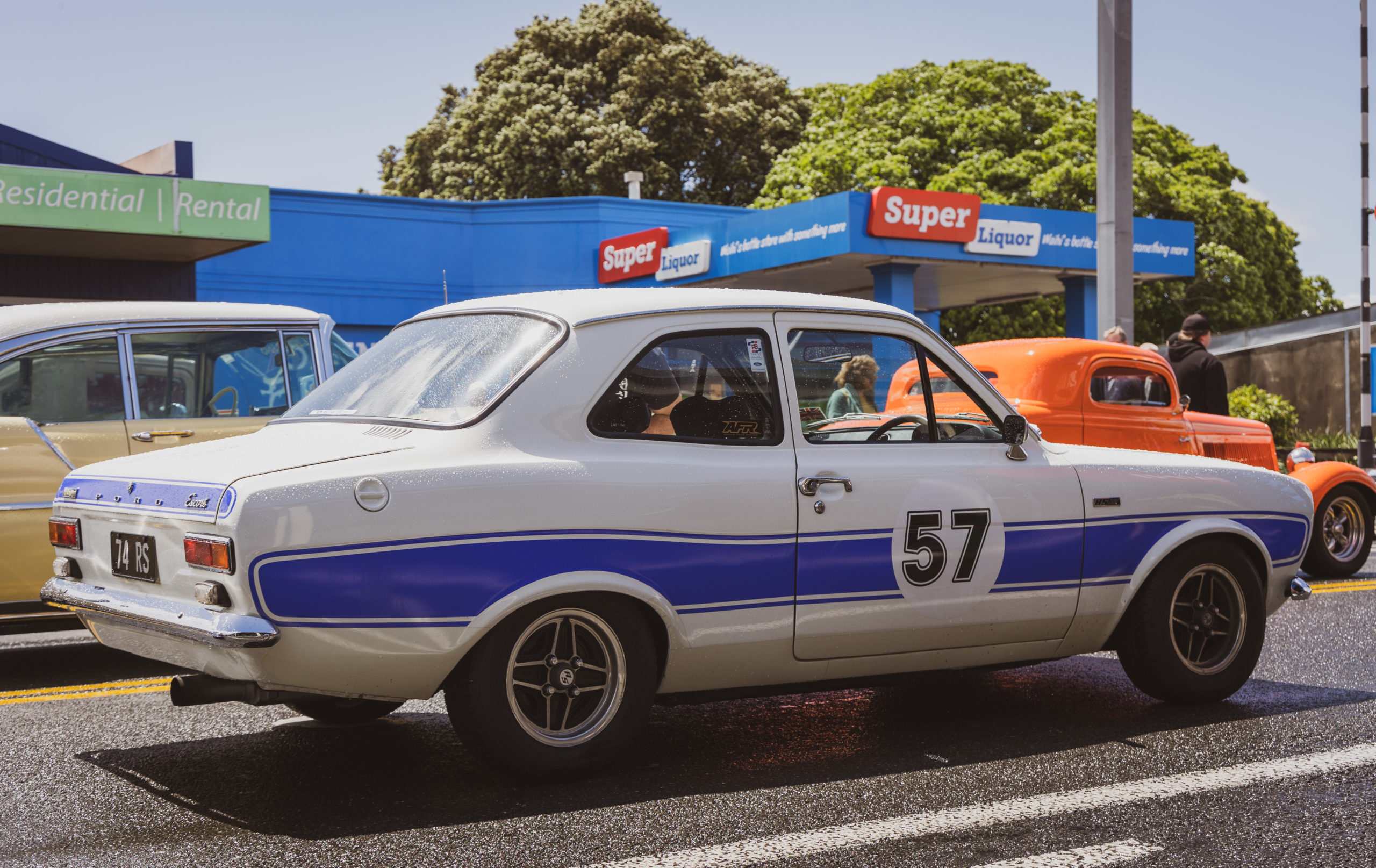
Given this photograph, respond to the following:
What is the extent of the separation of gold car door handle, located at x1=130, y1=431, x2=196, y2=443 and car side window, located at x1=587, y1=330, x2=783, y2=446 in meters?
3.55

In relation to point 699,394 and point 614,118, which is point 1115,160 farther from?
point 614,118

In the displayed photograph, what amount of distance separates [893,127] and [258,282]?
18.4 metres

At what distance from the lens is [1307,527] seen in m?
6.15

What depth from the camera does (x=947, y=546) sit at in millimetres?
5109

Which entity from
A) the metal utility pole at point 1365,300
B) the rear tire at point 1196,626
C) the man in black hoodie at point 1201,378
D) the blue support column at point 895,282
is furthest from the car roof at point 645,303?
the blue support column at point 895,282

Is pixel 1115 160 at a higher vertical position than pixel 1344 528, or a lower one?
higher

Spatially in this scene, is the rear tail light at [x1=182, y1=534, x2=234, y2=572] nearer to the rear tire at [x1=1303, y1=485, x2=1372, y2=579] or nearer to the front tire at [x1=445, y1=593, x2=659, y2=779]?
the front tire at [x1=445, y1=593, x2=659, y2=779]

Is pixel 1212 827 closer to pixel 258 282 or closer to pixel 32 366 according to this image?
pixel 32 366

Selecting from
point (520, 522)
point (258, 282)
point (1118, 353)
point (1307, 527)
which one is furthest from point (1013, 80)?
point (520, 522)

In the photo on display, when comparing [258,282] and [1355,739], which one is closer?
[1355,739]

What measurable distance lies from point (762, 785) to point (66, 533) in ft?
8.77

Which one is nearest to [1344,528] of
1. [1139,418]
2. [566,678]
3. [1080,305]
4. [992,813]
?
[1139,418]

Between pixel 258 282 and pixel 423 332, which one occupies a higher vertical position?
pixel 258 282

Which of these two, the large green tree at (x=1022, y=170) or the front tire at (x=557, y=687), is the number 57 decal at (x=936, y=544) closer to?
the front tire at (x=557, y=687)
